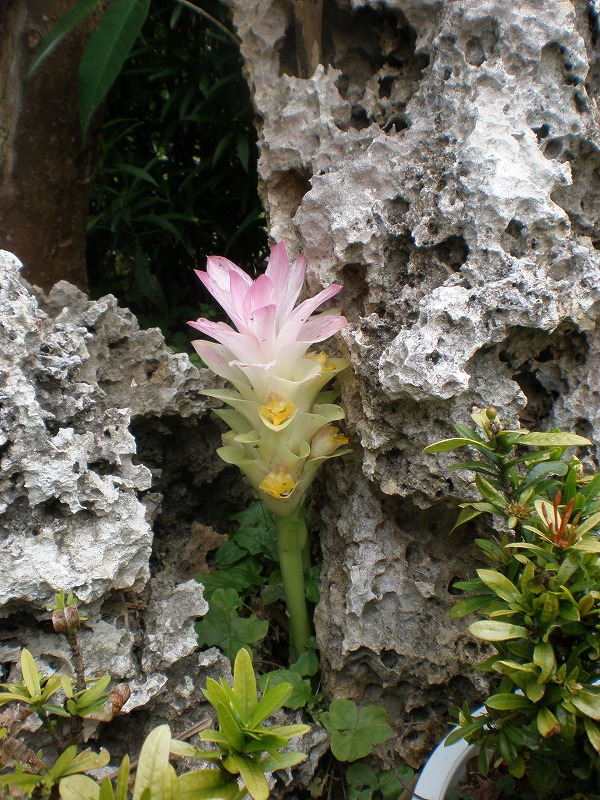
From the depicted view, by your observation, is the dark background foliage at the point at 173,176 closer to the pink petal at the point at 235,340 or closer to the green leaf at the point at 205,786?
the pink petal at the point at 235,340

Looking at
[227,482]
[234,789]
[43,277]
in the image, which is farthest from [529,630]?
[43,277]

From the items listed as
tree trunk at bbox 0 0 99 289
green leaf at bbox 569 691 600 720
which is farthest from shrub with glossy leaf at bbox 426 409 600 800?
tree trunk at bbox 0 0 99 289

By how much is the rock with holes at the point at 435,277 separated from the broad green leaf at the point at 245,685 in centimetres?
47

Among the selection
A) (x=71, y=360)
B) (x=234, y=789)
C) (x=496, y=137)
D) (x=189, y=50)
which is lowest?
(x=234, y=789)

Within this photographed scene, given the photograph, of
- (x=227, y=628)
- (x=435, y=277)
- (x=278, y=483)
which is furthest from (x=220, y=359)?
(x=227, y=628)

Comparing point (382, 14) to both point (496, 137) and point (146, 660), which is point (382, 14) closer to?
point (496, 137)

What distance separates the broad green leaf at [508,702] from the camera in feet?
2.64

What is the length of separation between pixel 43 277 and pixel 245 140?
0.89m

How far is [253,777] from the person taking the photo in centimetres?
75

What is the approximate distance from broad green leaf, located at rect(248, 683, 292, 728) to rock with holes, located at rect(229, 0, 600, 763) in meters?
0.46

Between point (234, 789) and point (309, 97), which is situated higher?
point (309, 97)

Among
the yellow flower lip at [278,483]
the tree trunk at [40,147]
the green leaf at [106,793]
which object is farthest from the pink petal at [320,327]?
the tree trunk at [40,147]

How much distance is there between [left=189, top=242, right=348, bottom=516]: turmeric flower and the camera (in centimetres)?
115

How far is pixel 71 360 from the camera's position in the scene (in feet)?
3.89
